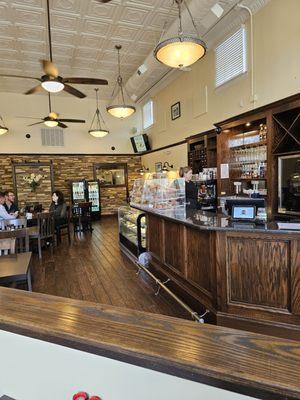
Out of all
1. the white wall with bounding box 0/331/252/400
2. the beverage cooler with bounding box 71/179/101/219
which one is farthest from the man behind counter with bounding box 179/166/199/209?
the beverage cooler with bounding box 71/179/101/219

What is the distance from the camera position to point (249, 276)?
2.64 m

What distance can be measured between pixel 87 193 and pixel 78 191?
38cm

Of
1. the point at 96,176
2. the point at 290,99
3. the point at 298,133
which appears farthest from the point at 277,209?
the point at 96,176

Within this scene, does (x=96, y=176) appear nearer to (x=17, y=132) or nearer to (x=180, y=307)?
(x=17, y=132)

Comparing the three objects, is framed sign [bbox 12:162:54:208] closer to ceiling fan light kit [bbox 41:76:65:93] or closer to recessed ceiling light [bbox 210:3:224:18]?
ceiling fan light kit [bbox 41:76:65:93]

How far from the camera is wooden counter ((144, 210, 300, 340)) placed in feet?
8.11

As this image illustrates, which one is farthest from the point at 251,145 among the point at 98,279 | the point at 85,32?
the point at 85,32

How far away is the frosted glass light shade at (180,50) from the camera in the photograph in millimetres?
3230

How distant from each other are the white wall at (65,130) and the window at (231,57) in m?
6.19

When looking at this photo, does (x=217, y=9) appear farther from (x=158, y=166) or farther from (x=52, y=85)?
(x=158, y=166)

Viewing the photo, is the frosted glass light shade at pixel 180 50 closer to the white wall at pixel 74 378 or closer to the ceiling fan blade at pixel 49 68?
the ceiling fan blade at pixel 49 68

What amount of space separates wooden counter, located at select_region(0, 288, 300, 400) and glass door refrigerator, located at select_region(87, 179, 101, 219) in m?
10.8

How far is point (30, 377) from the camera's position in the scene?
85cm

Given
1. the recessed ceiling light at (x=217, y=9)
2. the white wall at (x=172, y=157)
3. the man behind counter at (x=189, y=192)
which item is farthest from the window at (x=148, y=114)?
the man behind counter at (x=189, y=192)
